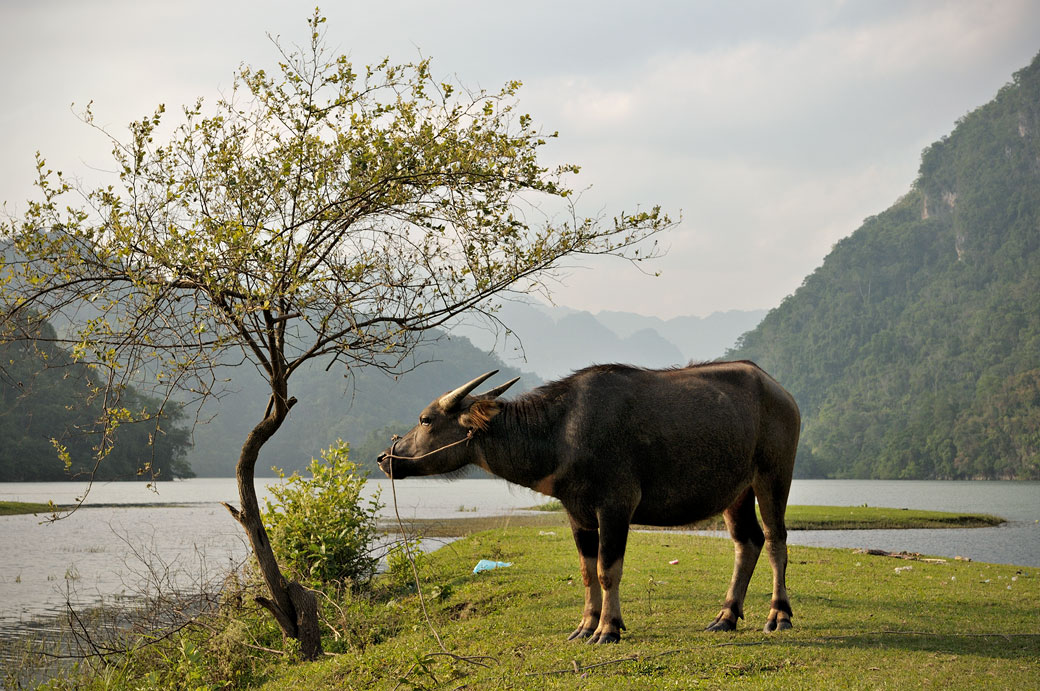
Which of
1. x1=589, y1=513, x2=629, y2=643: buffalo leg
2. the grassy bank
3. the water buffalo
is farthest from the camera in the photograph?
the grassy bank

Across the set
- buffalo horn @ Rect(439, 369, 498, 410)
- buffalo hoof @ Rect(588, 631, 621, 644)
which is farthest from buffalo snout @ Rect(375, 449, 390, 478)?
buffalo hoof @ Rect(588, 631, 621, 644)

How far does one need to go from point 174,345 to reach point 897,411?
105430 millimetres

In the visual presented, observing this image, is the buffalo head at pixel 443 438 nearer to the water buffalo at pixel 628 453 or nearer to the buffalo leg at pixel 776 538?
the water buffalo at pixel 628 453

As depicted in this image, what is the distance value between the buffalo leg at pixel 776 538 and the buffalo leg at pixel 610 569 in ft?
4.68

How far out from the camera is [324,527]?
11.4 metres

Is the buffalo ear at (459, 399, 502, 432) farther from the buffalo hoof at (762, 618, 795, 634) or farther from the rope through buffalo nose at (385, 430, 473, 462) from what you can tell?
the buffalo hoof at (762, 618, 795, 634)

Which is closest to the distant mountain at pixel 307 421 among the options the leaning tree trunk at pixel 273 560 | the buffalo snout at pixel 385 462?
the leaning tree trunk at pixel 273 560

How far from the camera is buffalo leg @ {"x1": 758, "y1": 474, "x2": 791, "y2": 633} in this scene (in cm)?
723

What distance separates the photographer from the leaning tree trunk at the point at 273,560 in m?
8.25

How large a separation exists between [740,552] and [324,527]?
6.06m

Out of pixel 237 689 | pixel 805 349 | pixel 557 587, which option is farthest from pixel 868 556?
pixel 805 349

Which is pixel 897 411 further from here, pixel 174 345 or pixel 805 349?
pixel 174 345

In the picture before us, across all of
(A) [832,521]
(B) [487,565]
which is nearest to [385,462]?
(B) [487,565]

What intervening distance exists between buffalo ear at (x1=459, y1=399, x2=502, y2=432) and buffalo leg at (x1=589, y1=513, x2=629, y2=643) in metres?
1.26
